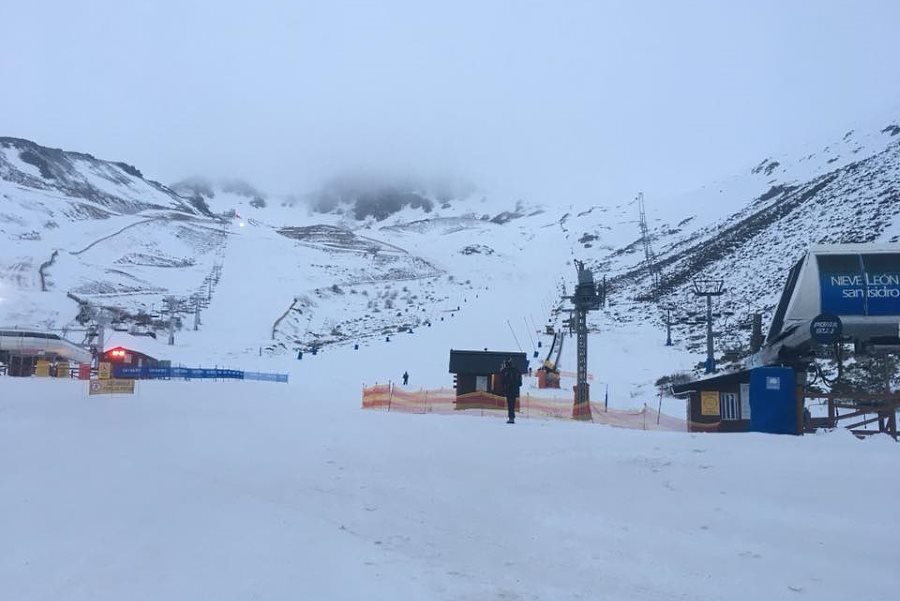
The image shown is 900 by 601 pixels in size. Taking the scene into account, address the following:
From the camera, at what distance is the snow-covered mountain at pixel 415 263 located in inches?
1998

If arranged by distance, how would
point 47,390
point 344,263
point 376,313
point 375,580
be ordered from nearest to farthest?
1. point 375,580
2. point 47,390
3. point 376,313
4. point 344,263

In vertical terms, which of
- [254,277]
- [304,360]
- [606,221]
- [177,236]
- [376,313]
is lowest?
[304,360]

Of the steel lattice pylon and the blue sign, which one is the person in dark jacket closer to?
the steel lattice pylon

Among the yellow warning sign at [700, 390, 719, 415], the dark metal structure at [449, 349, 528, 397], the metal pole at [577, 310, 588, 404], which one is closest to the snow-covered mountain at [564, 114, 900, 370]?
the metal pole at [577, 310, 588, 404]

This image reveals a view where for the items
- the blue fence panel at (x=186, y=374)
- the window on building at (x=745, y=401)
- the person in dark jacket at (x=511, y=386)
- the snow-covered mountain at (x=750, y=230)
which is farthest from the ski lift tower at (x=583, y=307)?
the blue fence panel at (x=186, y=374)

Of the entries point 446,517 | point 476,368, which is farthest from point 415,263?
point 446,517

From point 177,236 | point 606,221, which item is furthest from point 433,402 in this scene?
point 606,221

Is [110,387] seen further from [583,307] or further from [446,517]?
[446,517]

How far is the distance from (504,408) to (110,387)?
474 inches

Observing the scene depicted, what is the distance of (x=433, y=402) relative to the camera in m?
21.3

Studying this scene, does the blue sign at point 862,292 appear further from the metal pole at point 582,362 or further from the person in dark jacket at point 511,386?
the metal pole at point 582,362

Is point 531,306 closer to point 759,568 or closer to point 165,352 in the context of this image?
point 165,352

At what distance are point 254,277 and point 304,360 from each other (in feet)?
132

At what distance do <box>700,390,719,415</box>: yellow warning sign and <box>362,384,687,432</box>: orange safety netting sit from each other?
1313 millimetres
